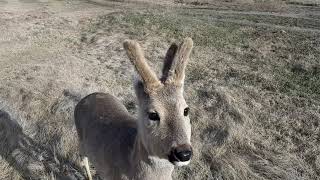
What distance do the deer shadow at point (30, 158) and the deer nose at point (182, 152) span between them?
3705mm

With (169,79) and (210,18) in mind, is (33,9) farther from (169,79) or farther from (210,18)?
(169,79)

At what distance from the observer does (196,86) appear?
1063 cm

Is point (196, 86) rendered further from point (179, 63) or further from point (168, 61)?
point (179, 63)

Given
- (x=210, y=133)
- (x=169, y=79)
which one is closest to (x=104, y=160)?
(x=169, y=79)

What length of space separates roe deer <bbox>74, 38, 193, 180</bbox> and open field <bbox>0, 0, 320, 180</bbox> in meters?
1.70

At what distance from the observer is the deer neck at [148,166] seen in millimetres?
5184

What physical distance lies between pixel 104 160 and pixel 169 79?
5.87 ft

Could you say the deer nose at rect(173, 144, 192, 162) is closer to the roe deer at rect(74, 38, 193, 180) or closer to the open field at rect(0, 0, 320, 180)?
the roe deer at rect(74, 38, 193, 180)

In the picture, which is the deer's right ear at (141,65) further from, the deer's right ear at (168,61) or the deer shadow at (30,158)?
the deer shadow at (30,158)

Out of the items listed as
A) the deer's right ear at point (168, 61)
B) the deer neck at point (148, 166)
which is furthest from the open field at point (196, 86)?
the deer's right ear at point (168, 61)

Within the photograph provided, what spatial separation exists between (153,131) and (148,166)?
67cm

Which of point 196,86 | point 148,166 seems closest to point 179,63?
point 148,166

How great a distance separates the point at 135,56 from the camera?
15.7ft

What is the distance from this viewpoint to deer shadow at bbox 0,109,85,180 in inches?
308
